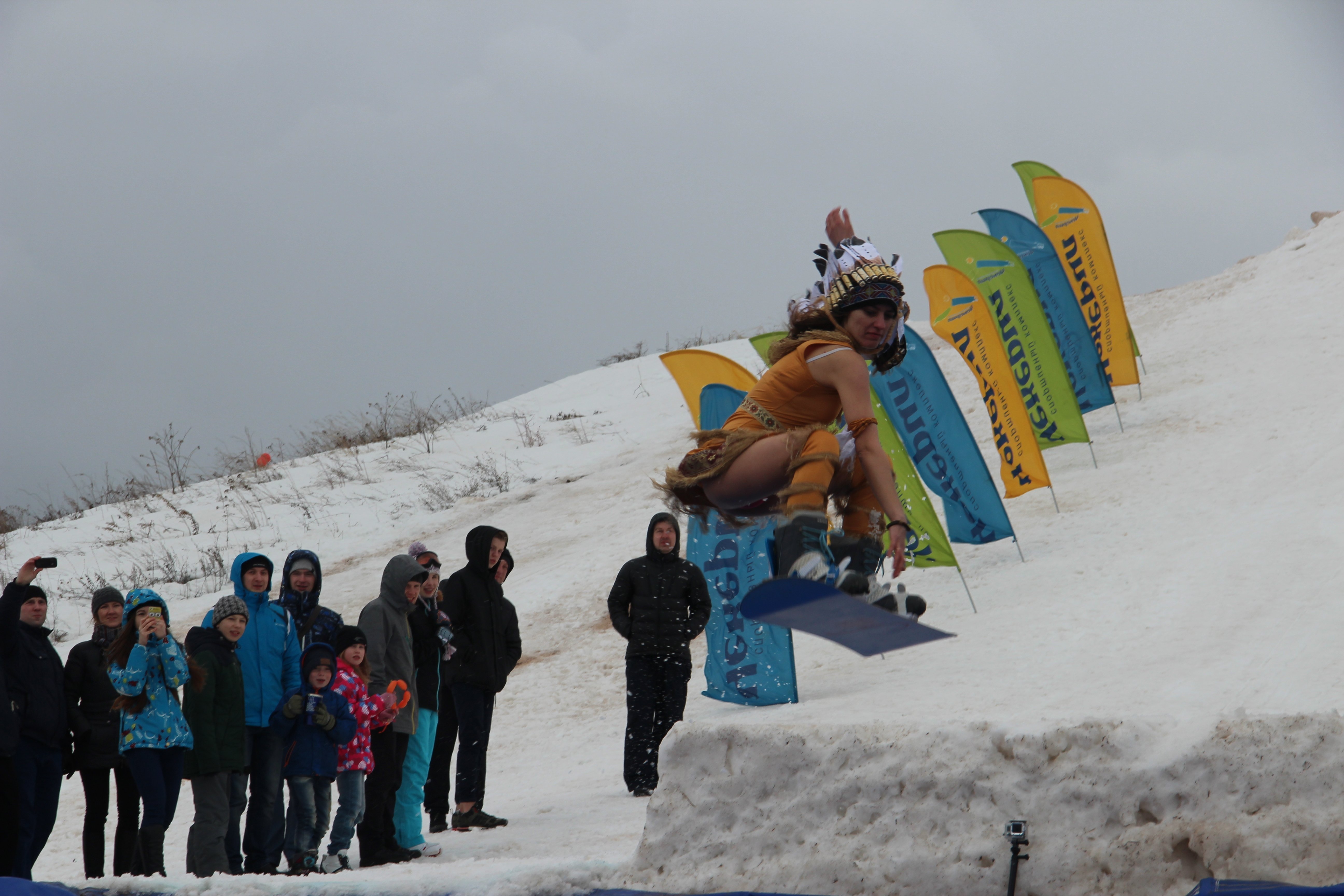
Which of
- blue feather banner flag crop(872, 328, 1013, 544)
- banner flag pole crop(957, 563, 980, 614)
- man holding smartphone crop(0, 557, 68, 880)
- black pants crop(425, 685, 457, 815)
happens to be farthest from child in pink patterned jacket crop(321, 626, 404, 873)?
blue feather banner flag crop(872, 328, 1013, 544)

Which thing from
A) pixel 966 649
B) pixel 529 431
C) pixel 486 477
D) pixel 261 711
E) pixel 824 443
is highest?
pixel 529 431

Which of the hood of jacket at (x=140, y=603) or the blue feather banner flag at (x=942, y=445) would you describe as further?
the blue feather banner flag at (x=942, y=445)

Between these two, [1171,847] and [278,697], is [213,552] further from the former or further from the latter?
[1171,847]

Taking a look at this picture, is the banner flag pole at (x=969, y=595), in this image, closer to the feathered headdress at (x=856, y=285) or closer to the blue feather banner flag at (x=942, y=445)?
the blue feather banner flag at (x=942, y=445)

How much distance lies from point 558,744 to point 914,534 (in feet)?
11.1

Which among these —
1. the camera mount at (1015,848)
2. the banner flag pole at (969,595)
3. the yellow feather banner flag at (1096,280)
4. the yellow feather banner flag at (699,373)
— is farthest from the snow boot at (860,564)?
the yellow feather banner flag at (1096,280)

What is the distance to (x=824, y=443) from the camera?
4.05 m

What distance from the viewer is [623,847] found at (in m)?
5.82

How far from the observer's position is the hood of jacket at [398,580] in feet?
21.2

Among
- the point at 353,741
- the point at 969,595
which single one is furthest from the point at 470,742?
the point at 969,595

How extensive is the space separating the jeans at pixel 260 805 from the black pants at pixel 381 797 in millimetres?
425

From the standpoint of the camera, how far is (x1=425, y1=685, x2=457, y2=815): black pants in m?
7.02

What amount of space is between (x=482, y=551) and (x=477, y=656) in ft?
2.19

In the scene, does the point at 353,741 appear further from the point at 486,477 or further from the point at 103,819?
the point at 486,477
